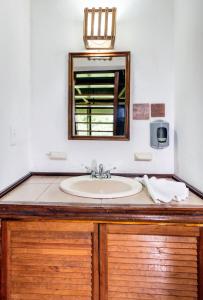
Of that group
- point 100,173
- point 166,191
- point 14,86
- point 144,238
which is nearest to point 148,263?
point 144,238

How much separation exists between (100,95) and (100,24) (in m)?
0.46

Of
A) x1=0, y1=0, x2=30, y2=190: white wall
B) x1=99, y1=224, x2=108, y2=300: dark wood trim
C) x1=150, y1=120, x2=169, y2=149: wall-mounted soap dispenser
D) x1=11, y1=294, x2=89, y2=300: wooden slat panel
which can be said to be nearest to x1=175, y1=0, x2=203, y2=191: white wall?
x1=150, y1=120, x2=169, y2=149: wall-mounted soap dispenser

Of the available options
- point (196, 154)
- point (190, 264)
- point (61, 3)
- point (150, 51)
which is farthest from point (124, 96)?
point (190, 264)

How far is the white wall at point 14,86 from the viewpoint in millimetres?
1389

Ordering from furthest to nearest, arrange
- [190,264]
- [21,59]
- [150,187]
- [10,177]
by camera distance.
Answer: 1. [21,59]
2. [10,177]
3. [150,187]
4. [190,264]

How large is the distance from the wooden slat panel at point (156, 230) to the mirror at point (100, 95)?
2.28 feet

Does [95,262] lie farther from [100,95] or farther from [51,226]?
[100,95]

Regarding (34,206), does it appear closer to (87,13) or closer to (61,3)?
(87,13)

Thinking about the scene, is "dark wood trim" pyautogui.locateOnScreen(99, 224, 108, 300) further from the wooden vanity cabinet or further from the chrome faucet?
the chrome faucet

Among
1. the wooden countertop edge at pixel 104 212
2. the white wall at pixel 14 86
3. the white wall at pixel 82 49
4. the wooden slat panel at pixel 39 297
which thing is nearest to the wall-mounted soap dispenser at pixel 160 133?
the white wall at pixel 82 49

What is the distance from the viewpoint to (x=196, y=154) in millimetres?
1398

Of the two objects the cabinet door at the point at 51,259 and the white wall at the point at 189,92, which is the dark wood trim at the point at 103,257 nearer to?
the cabinet door at the point at 51,259

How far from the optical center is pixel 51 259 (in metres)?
1.26

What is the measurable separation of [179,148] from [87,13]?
3.52 feet
